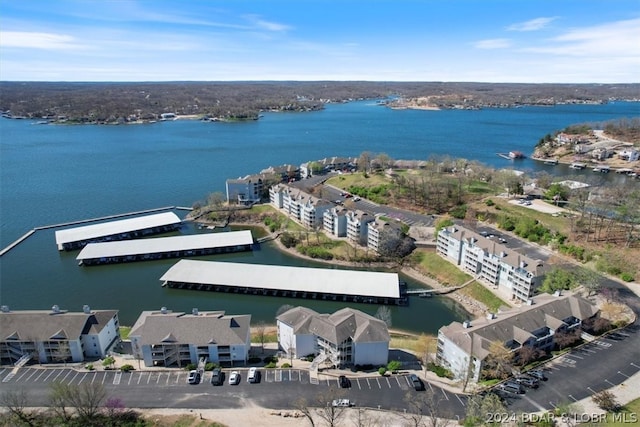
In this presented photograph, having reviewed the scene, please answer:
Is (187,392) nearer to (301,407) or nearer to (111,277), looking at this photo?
(301,407)

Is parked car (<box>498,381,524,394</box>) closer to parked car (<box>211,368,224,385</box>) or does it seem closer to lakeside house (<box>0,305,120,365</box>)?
parked car (<box>211,368,224,385</box>)

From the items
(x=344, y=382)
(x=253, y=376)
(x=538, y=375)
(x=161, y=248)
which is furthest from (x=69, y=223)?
(x=538, y=375)

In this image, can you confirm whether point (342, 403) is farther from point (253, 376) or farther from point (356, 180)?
point (356, 180)

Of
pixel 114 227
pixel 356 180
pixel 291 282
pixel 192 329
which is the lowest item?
pixel 291 282

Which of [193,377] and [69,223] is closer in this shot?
[193,377]

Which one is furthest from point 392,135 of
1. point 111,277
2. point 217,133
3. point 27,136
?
point 27,136

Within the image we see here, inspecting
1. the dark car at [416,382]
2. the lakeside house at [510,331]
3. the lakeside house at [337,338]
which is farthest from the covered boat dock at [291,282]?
the dark car at [416,382]

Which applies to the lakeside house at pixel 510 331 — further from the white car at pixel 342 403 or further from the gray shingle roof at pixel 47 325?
the gray shingle roof at pixel 47 325
